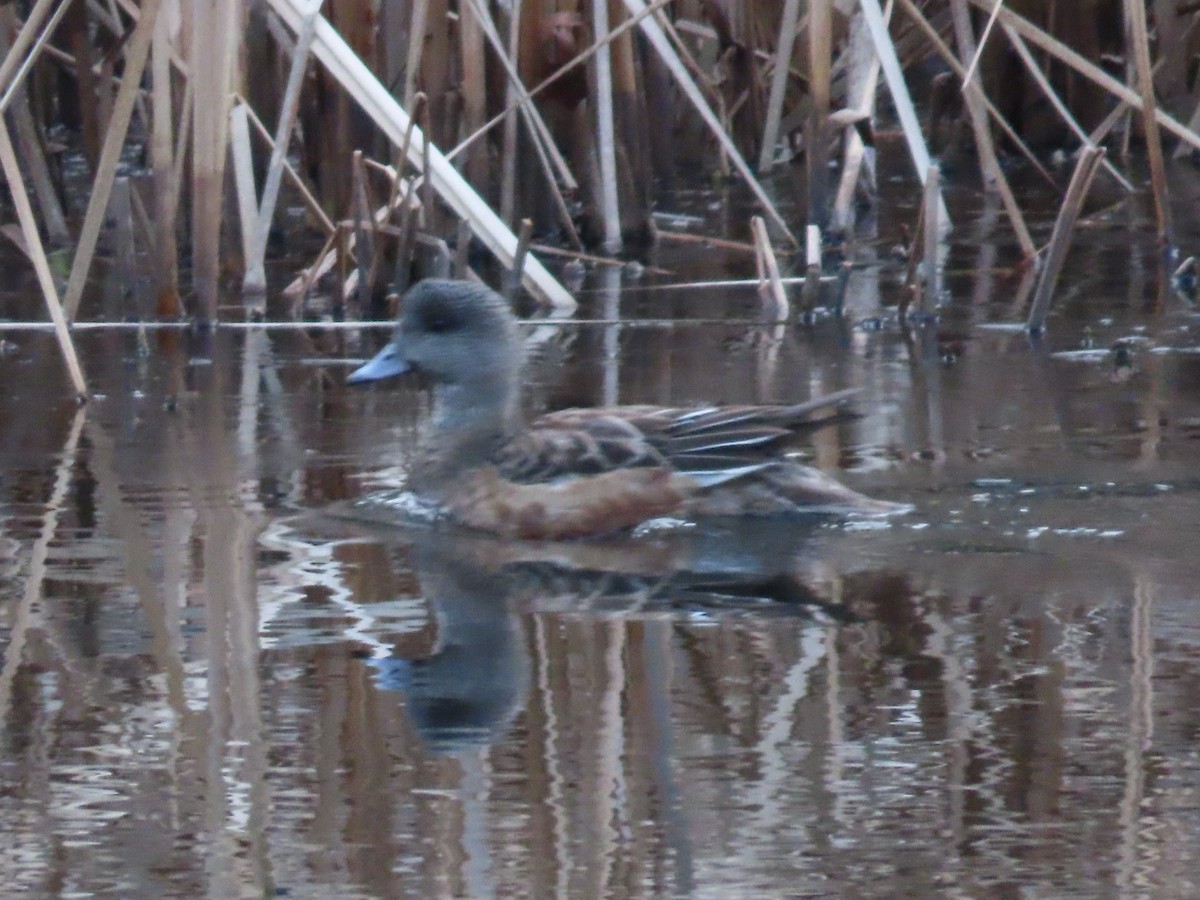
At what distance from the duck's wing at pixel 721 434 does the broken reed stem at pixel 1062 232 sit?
6.78 feet

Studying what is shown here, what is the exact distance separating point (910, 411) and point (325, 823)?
3409 mm

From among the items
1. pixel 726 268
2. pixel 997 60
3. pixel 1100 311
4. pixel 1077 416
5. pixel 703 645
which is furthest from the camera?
pixel 997 60

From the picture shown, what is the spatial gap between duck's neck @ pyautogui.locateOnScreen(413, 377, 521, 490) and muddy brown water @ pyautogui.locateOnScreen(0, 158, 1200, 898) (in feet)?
0.61

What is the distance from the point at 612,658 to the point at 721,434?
138 cm

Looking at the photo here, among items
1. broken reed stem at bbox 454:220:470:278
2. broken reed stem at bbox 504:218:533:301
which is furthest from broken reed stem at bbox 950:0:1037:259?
broken reed stem at bbox 454:220:470:278

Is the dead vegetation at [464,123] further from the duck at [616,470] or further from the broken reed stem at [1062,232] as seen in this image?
the duck at [616,470]

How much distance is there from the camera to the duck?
5.20m

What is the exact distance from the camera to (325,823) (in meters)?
3.15

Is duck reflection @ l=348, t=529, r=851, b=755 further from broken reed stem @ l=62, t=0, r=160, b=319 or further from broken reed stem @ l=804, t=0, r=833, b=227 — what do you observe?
broken reed stem @ l=804, t=0, r=833, b=227

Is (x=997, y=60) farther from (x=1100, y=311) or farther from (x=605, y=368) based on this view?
(x=605, y=368)

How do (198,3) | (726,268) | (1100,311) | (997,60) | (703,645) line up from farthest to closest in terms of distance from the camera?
(997,60) < (726,268) < (1100,311) < (198,3) < (703,645)

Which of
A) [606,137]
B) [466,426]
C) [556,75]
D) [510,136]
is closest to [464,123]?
[510,136]

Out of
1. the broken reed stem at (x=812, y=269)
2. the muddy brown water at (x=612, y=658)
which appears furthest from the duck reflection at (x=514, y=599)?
the broken reed stem at (x=812, y=269)

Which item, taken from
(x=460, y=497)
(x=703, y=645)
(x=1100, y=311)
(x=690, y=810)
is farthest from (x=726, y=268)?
(x=690, y=810)
